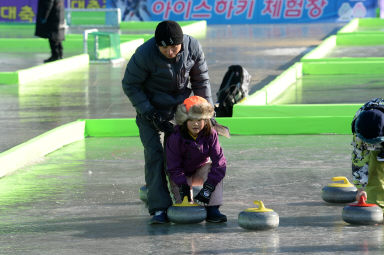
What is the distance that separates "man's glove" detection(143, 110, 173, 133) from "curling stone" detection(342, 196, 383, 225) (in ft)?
4.07

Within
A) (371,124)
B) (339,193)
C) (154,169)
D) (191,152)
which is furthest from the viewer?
(339,193)

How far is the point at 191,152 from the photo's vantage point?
5.99m

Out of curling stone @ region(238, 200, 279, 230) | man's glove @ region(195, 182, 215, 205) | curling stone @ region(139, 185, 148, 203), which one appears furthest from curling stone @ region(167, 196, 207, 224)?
curling stone @ region(139, 185, 148, 203)

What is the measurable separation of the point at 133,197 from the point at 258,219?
146 cm

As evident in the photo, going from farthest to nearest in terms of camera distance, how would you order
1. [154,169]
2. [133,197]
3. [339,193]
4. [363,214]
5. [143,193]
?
[133,197]
[143,193]
[339,193]
[154,169]
[363,214]

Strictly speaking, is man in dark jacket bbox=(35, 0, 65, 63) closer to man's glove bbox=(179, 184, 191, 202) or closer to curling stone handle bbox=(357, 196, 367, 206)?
man's glove bbox=(179, 184, 191, 202)

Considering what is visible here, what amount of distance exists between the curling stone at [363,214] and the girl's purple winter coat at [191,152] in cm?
83

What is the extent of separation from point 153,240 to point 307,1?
2668 cm

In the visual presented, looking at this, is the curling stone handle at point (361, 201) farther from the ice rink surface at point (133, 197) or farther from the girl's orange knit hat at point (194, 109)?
the girl's orange knit hat at point (194, 109)

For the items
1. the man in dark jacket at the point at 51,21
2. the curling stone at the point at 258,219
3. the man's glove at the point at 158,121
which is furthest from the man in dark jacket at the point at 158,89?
the man in dark jacket at the point at 51,21

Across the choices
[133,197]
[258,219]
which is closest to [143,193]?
[133,197]

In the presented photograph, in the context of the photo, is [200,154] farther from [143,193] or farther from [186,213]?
[143,193]

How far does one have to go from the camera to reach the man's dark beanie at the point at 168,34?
5.81 meters

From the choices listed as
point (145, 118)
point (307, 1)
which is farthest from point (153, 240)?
point (307, 1)
